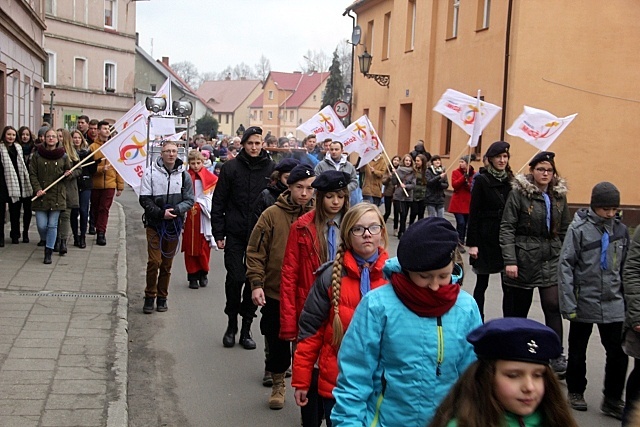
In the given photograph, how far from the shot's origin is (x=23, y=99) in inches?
822

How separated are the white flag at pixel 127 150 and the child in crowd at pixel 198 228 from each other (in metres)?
1.39

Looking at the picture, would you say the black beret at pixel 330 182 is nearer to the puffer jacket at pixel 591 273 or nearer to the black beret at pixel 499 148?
the puffer jacket at pixel 591 273

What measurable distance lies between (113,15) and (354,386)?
47892mm

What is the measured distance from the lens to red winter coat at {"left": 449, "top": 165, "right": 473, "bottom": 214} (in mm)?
15555

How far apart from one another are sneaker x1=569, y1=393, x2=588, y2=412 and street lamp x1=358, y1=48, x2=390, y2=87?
21.9m

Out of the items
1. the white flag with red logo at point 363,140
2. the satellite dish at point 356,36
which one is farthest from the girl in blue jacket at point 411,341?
the satellite dish at point 356,36

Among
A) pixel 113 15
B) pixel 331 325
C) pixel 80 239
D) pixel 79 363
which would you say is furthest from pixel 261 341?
pixel 113 15

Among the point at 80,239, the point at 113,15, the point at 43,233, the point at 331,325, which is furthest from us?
the point at 113,15

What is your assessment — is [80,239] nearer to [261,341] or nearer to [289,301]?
[261,341]

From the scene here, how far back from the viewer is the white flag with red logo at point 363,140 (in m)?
17.3

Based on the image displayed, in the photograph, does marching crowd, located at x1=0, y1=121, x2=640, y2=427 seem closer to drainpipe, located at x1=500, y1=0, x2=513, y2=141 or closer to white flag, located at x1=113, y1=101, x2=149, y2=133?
white flag, located at x1=113, y1=101, x2=149, y2=133

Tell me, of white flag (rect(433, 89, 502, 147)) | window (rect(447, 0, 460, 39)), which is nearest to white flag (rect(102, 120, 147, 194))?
white flag (rect(433, 89, 502, 147))

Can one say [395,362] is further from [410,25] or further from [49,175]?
[410,25]

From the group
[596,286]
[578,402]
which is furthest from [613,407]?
[596,286]
